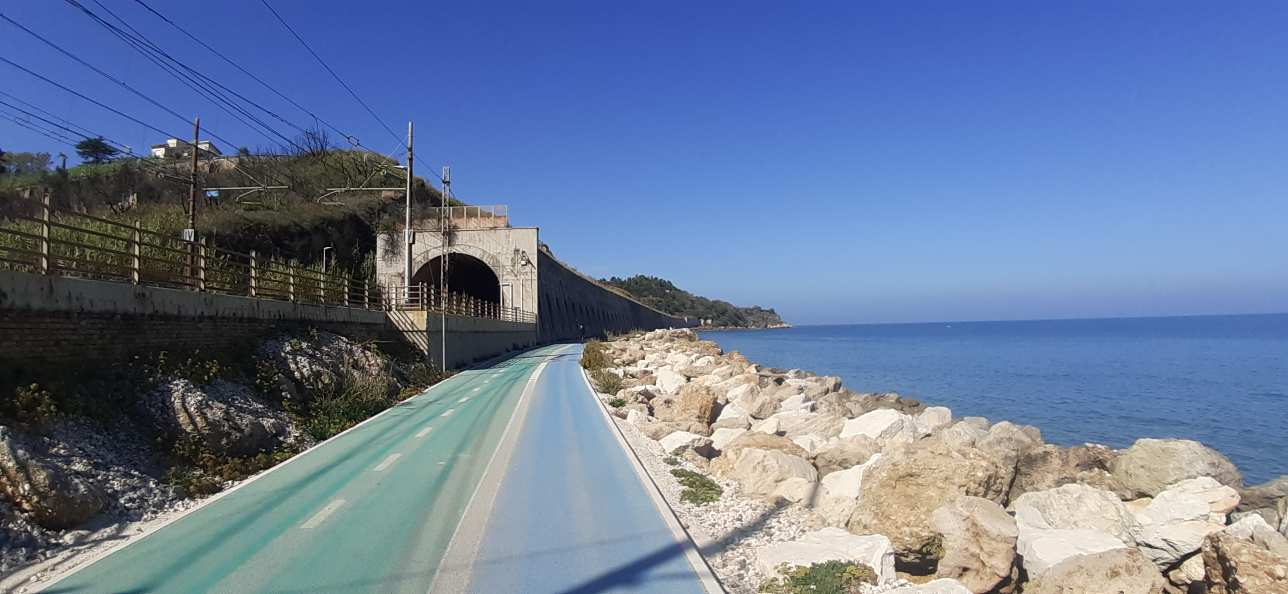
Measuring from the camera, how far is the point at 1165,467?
10.1m

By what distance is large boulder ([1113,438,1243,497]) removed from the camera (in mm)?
9953

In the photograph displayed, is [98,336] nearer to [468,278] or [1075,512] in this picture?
[1075,512]

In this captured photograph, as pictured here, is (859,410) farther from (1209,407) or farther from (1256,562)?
(1209,407)

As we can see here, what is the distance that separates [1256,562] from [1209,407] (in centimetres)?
2655

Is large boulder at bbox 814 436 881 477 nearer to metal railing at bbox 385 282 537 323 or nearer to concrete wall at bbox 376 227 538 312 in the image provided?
metal railing at bbox 385 282 537 323

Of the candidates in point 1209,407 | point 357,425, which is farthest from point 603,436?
point 1209,407

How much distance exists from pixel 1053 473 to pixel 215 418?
12.0 metres

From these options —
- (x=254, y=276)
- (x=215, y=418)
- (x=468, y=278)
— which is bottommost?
(x=215, y=418)

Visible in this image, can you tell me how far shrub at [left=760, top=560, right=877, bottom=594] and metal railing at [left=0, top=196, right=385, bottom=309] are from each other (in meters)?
9.74

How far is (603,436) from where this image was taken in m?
13.5

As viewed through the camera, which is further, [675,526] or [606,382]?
[606,382]

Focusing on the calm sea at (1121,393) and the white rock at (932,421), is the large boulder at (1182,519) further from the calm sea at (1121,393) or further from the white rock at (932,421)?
the calm sea at (1121,393)

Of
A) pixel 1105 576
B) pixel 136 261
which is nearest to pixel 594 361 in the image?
pixel 136 261

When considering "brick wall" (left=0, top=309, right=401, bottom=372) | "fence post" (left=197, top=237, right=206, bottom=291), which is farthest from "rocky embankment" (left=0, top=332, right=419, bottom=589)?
"fence post" (left=197, top=237, right=206, bottom=291)
